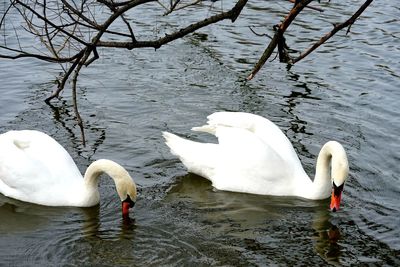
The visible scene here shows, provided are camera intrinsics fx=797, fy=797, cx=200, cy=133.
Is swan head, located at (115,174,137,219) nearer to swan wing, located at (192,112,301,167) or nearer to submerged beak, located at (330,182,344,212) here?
swan wing, located at (192,112,301,167)

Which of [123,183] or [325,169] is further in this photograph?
[325,169]

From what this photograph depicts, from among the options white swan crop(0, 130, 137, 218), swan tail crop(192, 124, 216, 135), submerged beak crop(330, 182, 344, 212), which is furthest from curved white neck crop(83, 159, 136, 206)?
submerged beak crop(330, 182, 344, 212)

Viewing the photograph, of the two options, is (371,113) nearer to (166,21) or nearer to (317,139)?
(317,139)

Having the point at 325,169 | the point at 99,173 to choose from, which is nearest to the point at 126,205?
the point at 99,173

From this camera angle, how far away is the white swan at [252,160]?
30.3 feet

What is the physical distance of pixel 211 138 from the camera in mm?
10844

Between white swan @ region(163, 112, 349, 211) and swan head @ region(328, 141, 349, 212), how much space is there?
28 cm

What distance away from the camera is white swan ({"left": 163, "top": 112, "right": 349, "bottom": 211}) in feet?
30.3

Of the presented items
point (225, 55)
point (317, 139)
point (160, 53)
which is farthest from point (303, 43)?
point (317, 139)

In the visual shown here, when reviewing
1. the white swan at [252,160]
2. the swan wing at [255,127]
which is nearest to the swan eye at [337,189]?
the white swan at [252,160]

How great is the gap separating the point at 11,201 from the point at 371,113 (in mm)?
5459

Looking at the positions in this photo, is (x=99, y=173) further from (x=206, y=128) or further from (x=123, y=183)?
(x=206, y=128)

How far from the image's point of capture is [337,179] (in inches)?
330

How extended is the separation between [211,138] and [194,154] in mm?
1260
